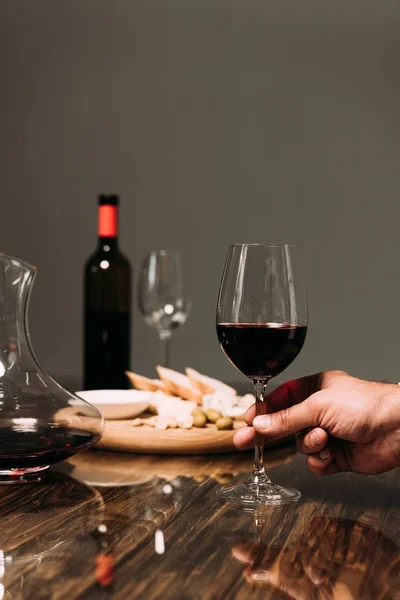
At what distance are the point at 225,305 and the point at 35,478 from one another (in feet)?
1.07

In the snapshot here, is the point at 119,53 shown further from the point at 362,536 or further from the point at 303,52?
the point at 362,536

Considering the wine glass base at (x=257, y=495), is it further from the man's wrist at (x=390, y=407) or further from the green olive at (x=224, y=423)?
the green olive at (x=224, y=423)

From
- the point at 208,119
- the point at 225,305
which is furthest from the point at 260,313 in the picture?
the point at 208,119

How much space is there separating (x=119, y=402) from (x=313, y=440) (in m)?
0.41

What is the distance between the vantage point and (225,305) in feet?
3.23

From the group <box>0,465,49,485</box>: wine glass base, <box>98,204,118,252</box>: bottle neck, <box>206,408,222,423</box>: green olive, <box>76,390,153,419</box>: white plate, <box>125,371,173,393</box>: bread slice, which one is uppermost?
<box>98,204,118,252</box>: bottle neck

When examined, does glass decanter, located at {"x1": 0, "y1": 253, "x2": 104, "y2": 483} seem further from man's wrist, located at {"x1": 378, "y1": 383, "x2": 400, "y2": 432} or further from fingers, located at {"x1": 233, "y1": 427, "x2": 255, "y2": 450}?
man's wrist, located at {"x1": 378, "y1": 383, "x2": 400, "y2": 432}

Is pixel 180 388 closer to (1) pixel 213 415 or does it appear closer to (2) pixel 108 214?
(1) pixel 213 415

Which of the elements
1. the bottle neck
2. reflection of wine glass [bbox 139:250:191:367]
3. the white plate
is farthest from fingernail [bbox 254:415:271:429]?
reflection of wine glass [bbox 139:250:191:367]

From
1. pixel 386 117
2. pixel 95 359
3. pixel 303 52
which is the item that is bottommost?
pixel 95 359

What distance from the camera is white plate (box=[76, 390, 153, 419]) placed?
1312 millimetres

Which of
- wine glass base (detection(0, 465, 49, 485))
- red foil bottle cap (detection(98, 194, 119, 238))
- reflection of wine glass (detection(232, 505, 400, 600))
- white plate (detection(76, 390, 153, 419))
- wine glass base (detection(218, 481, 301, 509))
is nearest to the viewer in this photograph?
reflection of wine glass (detection(232, 505, 400, 600))

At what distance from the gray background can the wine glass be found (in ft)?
12.8

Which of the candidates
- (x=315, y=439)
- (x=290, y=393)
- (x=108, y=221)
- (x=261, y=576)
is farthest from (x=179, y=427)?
(x=108, y=221)
